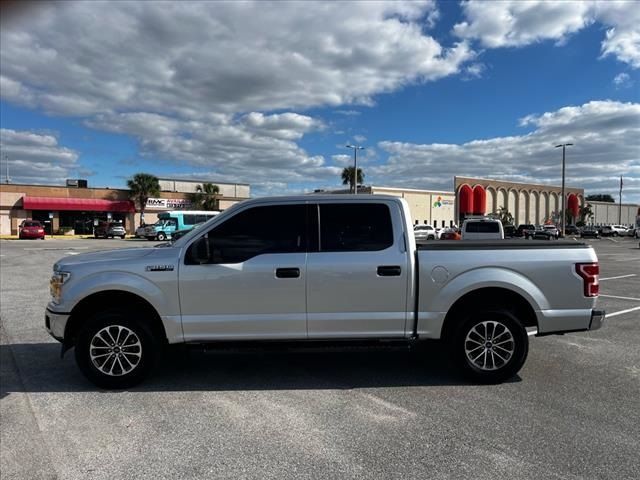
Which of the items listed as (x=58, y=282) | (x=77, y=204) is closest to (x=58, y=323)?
(x=58, y=282)

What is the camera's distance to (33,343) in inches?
275

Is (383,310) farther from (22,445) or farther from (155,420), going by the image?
(22,445)

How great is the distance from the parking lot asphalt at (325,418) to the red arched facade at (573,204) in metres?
96.1

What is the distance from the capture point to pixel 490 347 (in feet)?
16.8

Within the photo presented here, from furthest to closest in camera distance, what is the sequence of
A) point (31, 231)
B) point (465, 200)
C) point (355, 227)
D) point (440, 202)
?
point (465, 200) → point (440, 202) → point (31, 231) → point (355, 227)

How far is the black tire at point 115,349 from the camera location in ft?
16.4

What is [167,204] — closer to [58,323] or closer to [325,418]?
[58,323]

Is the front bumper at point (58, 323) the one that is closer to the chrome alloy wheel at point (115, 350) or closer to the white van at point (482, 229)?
the chrome alloy wheel at point (115, 350)

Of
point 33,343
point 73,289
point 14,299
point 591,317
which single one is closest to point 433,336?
point 591,317

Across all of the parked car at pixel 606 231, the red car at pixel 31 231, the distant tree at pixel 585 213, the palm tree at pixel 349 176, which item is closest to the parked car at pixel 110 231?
the red car at pixel 31 231

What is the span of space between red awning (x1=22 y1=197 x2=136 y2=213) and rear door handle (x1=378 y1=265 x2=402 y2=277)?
5644 cm

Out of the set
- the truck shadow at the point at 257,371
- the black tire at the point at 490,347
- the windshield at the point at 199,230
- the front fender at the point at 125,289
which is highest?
the windshield at the point at 199,230

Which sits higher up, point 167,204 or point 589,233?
point 167,204

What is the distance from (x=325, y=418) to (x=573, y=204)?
331ft
